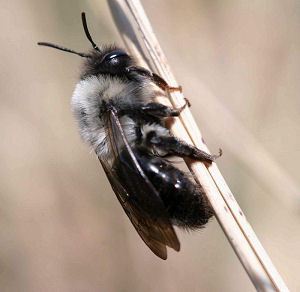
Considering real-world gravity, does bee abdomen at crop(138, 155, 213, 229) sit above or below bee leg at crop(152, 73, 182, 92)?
below

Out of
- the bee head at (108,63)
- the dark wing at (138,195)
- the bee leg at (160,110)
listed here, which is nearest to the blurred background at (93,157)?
the bee head at (108,63)

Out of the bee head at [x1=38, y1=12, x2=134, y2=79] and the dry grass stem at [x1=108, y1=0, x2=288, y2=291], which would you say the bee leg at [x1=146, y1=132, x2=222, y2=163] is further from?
the bee head at [x1=38, y1=12, x2=134, y2=79]

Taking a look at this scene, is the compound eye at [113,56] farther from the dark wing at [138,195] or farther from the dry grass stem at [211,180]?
the dark wing at [138,195]

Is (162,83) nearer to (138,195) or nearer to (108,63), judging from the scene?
(108,63)

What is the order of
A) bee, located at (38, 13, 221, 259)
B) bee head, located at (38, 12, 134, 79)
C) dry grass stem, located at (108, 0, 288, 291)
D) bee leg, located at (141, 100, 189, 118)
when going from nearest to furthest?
dry grass stem, located at (108, 0, 288, 291), bee, located at (38, 13, 221, 259), bee leg, located at (141, 100, 189, 118), bee head, located at (38, 12, 134, 79)

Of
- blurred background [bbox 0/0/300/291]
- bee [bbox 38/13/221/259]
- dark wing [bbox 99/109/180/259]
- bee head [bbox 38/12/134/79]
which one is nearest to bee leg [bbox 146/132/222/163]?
bee [bbox 38/13/221/259]

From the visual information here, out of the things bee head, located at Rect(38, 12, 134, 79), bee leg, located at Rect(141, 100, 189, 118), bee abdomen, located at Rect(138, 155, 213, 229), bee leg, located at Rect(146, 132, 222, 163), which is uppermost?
bee head, located at Rect(38, 12, 134, 79)

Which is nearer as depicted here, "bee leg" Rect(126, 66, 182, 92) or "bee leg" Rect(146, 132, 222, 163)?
"bee leg" Rect(146, 132, 222, 163)
